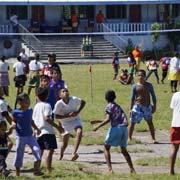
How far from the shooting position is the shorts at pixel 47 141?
1247 centimetres

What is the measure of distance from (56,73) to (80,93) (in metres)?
12.6

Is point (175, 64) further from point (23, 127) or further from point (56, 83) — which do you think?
point (23, 127)

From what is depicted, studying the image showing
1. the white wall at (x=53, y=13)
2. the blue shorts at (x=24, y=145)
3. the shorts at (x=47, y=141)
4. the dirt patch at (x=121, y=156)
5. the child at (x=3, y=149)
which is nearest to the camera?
the child at (x=3, y=149)

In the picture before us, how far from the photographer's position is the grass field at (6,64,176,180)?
12430 millimetres

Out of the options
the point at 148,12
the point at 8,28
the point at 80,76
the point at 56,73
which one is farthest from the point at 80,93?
the point at 148,12

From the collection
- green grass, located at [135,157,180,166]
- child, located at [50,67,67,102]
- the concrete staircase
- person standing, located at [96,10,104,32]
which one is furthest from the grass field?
person standing, located at [96,10,104,32]

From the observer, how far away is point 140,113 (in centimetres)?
1631

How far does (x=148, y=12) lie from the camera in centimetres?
5584

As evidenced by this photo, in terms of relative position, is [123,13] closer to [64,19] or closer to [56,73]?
[64,19]

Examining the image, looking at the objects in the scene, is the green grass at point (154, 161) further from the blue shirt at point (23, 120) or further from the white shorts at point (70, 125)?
the blue shirt at point (23, 120)

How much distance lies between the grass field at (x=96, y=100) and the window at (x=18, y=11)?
11251mm

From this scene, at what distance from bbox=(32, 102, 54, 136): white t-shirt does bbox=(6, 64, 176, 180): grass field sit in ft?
2.41

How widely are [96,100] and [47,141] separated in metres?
13.0

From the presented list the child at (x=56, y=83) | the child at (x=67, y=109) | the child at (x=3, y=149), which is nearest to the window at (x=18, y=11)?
the child at (x=56, y=83)
